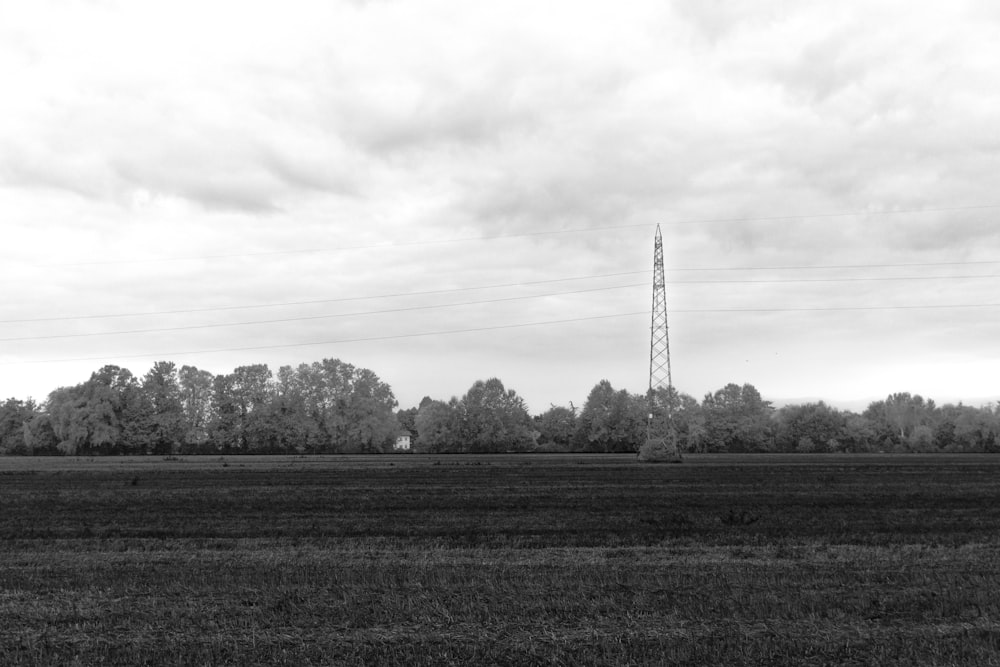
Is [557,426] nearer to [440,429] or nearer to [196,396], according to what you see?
[440,429]

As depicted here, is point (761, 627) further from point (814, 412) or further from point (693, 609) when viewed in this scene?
point (814, 412)

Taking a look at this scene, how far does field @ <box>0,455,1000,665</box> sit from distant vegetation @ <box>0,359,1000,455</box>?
94.0 metres

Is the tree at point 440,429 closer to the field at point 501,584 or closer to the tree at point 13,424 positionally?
the tree at point 13,424

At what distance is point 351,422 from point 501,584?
427ft

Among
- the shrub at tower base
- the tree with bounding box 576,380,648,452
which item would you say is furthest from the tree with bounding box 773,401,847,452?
the shrub at tower base

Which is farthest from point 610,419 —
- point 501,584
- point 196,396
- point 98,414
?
point 501,584

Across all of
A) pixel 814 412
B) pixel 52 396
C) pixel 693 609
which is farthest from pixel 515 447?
pixel 693 609

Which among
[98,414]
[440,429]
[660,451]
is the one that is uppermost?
[98,414]

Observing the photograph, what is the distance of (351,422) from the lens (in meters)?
142

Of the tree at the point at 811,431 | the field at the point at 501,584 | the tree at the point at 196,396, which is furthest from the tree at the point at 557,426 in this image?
the field at the point at 501,584

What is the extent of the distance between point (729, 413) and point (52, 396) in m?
127

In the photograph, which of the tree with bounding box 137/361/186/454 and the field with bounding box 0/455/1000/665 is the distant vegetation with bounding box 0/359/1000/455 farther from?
the field with bounding box 0/455/1000/665

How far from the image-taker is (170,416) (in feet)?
443

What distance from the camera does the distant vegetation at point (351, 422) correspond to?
13325cm
